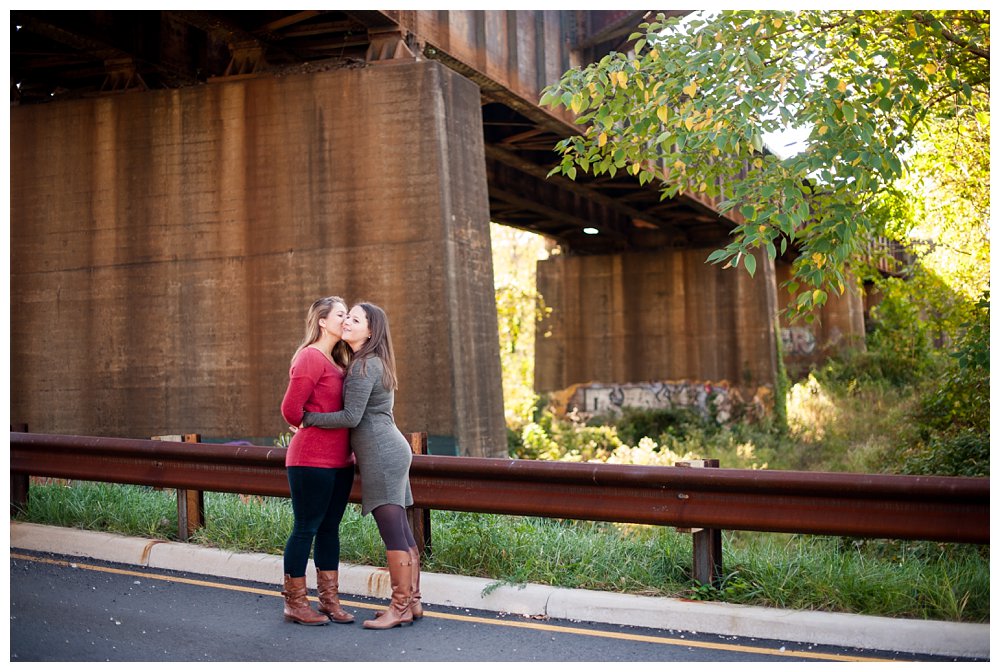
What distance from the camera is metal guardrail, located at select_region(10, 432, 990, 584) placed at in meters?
5.32

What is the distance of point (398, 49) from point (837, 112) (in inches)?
261

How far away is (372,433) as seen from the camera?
5488 millimetres

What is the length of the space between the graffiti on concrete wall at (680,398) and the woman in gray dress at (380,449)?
24.3 metres

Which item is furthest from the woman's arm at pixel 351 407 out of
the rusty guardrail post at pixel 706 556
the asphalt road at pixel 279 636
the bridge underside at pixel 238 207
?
the bridge underside at pixel 238 207

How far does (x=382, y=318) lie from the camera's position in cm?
561

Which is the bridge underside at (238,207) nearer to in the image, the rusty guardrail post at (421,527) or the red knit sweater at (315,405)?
the rusty guardrail post at (421,527)

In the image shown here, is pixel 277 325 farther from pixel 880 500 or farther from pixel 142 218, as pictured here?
pixel 880 500

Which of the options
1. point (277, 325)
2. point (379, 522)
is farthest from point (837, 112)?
point (277, 325)

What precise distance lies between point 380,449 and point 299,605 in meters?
0.92

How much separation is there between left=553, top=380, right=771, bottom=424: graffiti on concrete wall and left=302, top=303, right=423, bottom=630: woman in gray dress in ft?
79.8

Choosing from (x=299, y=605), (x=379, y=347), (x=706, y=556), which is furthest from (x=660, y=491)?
(x=299, y=605)

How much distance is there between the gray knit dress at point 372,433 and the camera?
5.39m

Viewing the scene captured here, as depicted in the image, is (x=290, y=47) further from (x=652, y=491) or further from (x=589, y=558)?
(x=652, y=491)

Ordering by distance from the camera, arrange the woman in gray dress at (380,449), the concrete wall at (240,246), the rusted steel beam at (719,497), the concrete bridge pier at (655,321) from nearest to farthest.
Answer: the rusted steel beam at (719,497) → the woman in gray dress at (380,449) → the concrete wall at (240,246) → the concrete bridge pier at (655,321)
